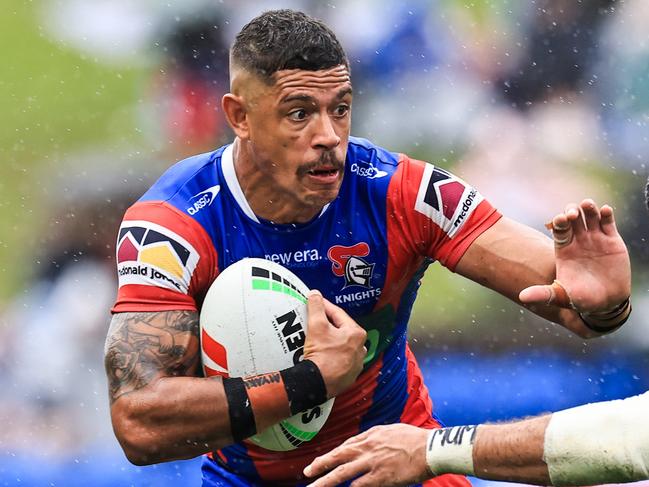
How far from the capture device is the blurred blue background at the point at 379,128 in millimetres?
7375

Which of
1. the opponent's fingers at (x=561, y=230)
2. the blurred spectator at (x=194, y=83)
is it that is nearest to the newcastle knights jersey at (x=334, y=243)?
the opponent's fingers at (x=561, y=230)

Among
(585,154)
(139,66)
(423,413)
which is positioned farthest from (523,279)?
(139,66)

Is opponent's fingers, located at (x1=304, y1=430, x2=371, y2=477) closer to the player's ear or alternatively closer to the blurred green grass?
the player's ear

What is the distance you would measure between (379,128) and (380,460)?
4316 millimetres

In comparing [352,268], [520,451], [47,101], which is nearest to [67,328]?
[47,101]

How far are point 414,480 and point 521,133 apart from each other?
4.47 metres

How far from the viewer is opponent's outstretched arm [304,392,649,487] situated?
10.6ft

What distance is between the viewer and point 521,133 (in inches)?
302

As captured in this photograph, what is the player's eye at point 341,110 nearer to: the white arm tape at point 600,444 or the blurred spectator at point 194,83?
the white arm tape at point 600,444

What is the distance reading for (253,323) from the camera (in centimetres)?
412

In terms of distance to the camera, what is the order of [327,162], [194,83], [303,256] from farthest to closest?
[194,83] < [303,256] < [327,162]

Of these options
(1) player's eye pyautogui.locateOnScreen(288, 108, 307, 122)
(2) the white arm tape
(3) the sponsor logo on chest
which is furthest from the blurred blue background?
(2) the white arm tape

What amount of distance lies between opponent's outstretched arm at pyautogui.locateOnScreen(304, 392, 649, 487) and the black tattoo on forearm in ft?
2.62

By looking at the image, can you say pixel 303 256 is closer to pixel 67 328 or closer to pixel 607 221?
pixel 607 221
